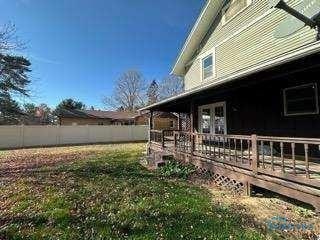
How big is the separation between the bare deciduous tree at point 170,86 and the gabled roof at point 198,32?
30.9 metres

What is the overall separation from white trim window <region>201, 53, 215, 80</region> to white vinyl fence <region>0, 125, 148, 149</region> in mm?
19077

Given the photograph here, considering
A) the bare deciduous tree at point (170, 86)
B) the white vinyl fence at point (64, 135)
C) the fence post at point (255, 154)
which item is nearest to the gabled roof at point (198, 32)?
the fence post at point (255, 154)

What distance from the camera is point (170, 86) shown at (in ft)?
167

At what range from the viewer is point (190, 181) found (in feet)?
31.3

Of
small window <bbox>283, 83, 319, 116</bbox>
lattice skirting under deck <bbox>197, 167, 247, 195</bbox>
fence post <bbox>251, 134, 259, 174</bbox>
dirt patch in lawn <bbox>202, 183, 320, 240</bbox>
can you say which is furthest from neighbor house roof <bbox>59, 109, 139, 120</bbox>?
fence post <bbox>251, 134, 259, 174</bbox>

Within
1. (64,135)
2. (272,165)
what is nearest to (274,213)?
(272,165)

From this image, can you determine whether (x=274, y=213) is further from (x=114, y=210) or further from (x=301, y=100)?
(x=301, y=100)

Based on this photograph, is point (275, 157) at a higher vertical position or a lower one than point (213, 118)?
lower

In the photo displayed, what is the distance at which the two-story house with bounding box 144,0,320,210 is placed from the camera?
648cm

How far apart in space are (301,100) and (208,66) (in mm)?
6863

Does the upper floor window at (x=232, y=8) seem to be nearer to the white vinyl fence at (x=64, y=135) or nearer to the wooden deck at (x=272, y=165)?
the wooden deck at (x=272, y=165)

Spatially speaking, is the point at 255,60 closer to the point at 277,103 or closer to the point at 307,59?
the point at 277,103

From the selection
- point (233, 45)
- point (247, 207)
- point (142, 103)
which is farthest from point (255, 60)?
point (142, 103)

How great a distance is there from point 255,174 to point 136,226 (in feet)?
11.3
